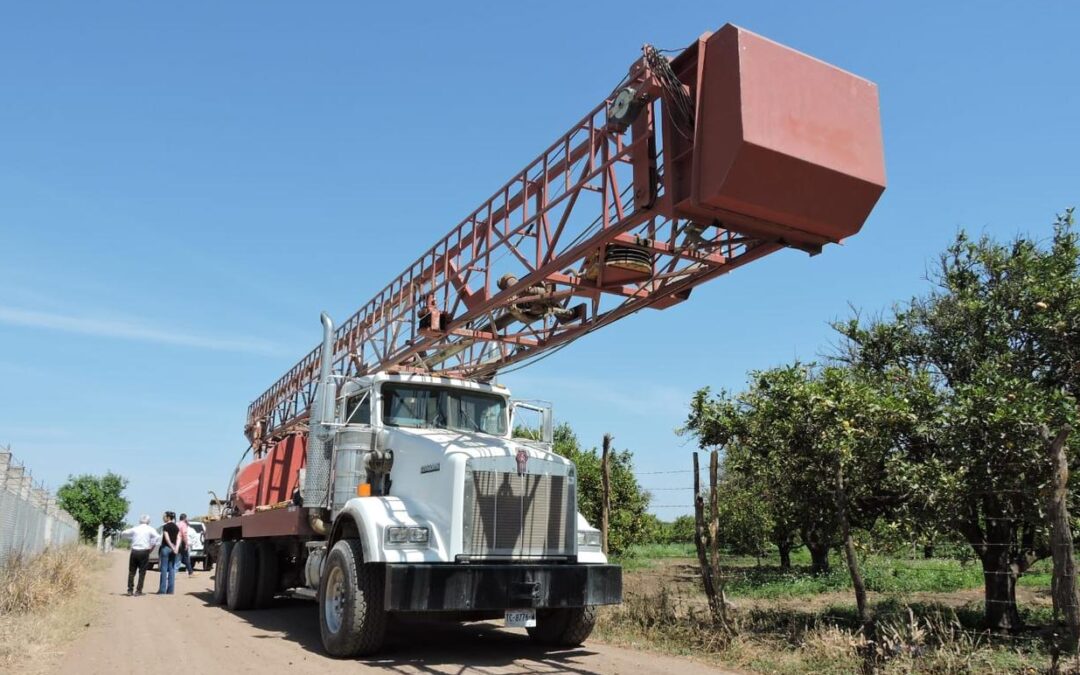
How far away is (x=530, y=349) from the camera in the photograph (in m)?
10.5

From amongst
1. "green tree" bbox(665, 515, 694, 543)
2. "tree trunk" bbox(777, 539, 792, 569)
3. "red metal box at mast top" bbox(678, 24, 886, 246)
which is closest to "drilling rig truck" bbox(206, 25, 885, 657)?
"red metal box at mast top" bbox(678, 24, 886, 246)

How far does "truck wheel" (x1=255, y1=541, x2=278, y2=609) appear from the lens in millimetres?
12406

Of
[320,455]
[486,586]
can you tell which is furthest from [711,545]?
A: [320,455]

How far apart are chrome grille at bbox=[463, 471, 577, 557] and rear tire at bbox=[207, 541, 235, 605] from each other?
6.91 m

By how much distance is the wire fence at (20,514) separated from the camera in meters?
12.6

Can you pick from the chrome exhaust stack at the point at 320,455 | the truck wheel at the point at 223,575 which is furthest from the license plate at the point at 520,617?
the truck wheel at the point at 223,575

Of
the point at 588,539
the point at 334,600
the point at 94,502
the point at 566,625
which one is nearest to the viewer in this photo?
the point at 334,600

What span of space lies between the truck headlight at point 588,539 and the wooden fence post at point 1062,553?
4414 mm

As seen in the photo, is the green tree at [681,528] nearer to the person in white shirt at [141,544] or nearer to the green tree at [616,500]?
the green tree at [616,500]

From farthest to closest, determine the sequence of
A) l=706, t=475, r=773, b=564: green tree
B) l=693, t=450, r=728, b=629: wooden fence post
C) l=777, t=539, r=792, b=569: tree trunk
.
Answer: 1. l=777, t=539, r=792, b=569: tree trunk
2. l=706, t=475, r=773, b=564: green tree
3. l=693, t=450, r=728, b=629: wooden fence post

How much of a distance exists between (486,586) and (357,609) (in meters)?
1.33

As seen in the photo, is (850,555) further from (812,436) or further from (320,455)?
(320,455)

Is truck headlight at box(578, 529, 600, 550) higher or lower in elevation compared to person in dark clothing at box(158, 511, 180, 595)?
higher

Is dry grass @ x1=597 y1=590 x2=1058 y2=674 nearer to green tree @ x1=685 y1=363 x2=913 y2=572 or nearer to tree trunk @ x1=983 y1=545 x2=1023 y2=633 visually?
tree trunk @ x1=983 y1=545 x2=1023 y2=633
